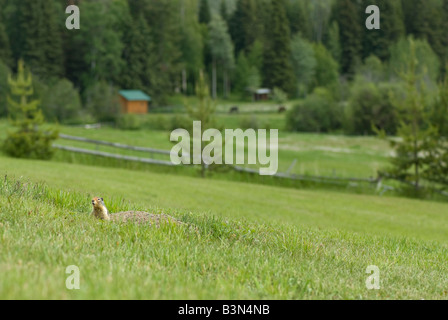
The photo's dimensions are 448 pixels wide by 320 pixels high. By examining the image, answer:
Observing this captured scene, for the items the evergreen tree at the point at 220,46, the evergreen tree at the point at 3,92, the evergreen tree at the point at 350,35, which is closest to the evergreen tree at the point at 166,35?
the evergreen tree at the point at 220,46

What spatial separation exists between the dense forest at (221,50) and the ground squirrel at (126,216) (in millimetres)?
72549

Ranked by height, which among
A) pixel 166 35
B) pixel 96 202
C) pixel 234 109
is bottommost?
pixel 234 109

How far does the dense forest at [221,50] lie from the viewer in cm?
8775

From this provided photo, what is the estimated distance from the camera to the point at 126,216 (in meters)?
7.38

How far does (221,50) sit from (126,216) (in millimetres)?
112444

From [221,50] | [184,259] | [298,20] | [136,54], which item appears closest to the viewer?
[184,259]

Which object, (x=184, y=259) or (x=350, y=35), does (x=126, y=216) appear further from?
(x=350, y=35)

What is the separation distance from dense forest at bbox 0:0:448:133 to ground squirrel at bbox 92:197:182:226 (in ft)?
238

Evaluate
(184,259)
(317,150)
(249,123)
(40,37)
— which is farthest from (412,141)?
(40,37)

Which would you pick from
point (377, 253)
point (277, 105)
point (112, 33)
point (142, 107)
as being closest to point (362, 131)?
point (277, 105)

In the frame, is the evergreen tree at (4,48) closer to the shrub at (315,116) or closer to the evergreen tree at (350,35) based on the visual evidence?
the shrub at (315,116)

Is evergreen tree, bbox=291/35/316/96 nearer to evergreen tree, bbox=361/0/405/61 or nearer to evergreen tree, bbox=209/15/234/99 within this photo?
evergreen tree, bbox=209/15/234/99

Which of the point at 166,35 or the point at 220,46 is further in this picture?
the point at 220,46

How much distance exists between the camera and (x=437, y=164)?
41.2 metres
